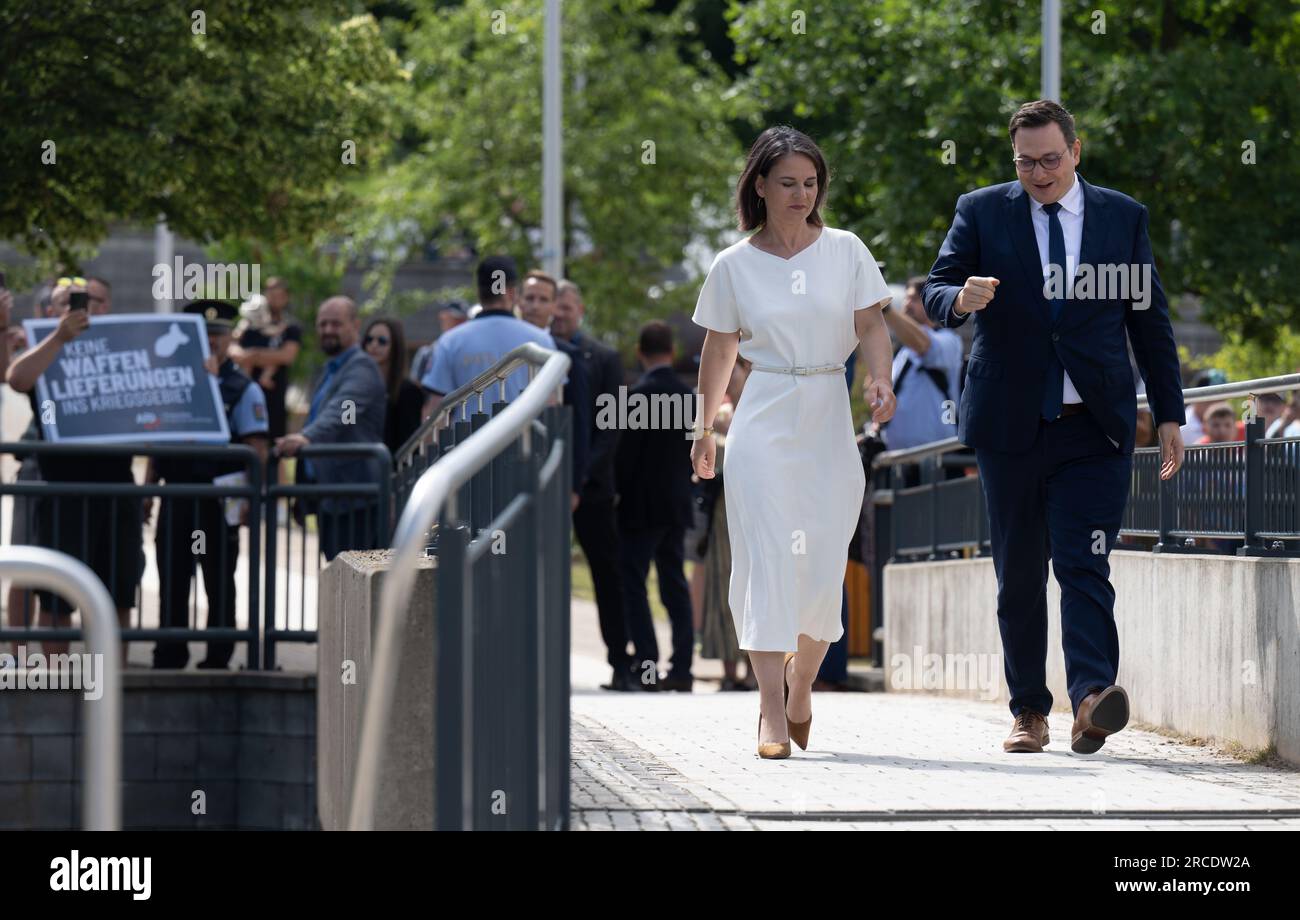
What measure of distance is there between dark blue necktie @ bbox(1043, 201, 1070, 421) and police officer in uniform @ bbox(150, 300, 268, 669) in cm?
578

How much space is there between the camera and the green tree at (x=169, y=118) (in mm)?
14805

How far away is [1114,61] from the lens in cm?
2234

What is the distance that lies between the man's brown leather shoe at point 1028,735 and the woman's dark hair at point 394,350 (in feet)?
19.3

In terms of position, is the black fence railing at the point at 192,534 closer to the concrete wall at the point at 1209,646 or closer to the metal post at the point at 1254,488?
the concrete wall at the point at 1209,646

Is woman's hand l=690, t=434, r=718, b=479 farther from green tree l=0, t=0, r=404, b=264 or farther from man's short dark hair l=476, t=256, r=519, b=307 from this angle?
green tree l=0, t=0, r=404, b=264

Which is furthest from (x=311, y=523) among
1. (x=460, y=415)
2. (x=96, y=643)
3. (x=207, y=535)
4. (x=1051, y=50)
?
(x=1051, y=50)

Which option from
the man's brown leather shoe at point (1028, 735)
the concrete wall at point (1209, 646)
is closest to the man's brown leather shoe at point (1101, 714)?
the man's brown leather shoe at point (1028, 735)

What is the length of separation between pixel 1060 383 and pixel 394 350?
6.12m

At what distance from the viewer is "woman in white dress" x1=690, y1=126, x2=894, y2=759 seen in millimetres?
6758

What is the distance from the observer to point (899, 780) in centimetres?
619

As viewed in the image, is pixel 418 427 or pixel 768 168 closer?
pixel 768 168
